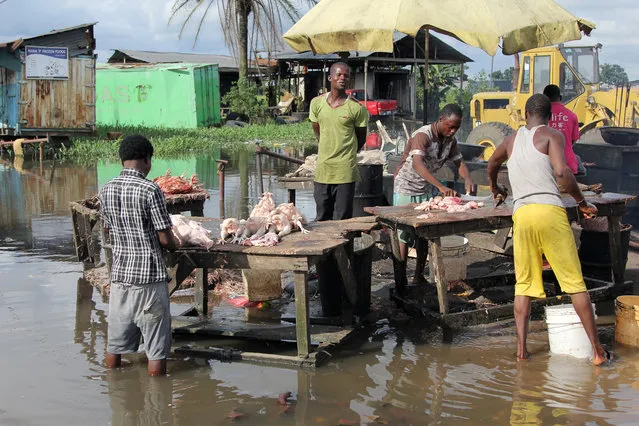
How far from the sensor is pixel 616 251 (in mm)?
7148

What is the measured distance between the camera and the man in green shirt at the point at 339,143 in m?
7.14

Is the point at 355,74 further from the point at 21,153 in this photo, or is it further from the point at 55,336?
the point at 55,336

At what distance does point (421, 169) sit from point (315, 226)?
4.23 ft

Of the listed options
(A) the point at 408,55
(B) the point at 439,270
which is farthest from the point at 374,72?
(B) the point at 439,270

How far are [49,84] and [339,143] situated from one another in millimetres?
16965

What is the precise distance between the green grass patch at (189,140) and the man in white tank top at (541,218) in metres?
16.0

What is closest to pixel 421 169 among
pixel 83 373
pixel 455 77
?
pixel 83 373

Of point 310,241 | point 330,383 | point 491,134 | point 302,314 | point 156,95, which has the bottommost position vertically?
point 330,383

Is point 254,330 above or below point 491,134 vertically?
below

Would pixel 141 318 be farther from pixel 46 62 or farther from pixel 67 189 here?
pixel 46 62

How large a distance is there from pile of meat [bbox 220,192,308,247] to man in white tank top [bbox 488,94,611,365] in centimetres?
170

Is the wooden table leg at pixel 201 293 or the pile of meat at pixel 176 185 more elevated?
the pile of meat at pixel 176 185

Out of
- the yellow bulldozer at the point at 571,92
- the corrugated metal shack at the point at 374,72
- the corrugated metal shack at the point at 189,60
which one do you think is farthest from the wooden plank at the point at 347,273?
the corrugated metal shack at the point at 189,60

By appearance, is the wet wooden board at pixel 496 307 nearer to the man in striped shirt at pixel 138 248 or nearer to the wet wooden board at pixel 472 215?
the wet wooden board at pixel 472 215
